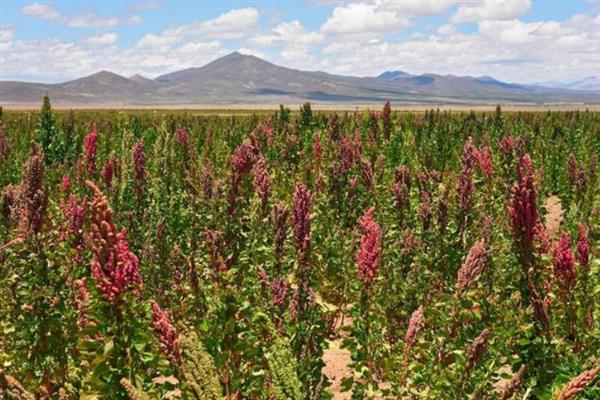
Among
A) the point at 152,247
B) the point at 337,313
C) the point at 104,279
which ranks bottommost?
the point at 337,313

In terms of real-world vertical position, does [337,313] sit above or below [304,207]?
below

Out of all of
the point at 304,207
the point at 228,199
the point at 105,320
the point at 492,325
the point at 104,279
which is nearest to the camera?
the point at 104,279

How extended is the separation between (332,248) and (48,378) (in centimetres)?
453

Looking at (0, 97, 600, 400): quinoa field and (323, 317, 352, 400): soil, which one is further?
(323, 317, 352, 400): soil

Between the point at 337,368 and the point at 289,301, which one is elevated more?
the point at 289,301

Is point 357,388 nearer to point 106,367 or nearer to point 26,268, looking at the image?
point 106,367

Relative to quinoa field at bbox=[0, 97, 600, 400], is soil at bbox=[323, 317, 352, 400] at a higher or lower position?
lower

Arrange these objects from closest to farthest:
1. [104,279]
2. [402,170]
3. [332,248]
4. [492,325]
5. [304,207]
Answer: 1. [104,279]
2. [492,325]
3. [304,207]
4. [332,248]
5. [402,170]

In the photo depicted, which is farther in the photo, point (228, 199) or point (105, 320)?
point (228, 199)

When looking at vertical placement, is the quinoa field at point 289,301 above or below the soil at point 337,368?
above

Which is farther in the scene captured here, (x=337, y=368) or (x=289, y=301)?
(x=337, y=368)

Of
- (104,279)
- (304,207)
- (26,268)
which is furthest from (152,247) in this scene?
(104,279)

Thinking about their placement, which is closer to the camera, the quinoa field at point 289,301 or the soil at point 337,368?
the quinoa field at point 289,301

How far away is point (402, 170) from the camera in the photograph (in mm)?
11289
